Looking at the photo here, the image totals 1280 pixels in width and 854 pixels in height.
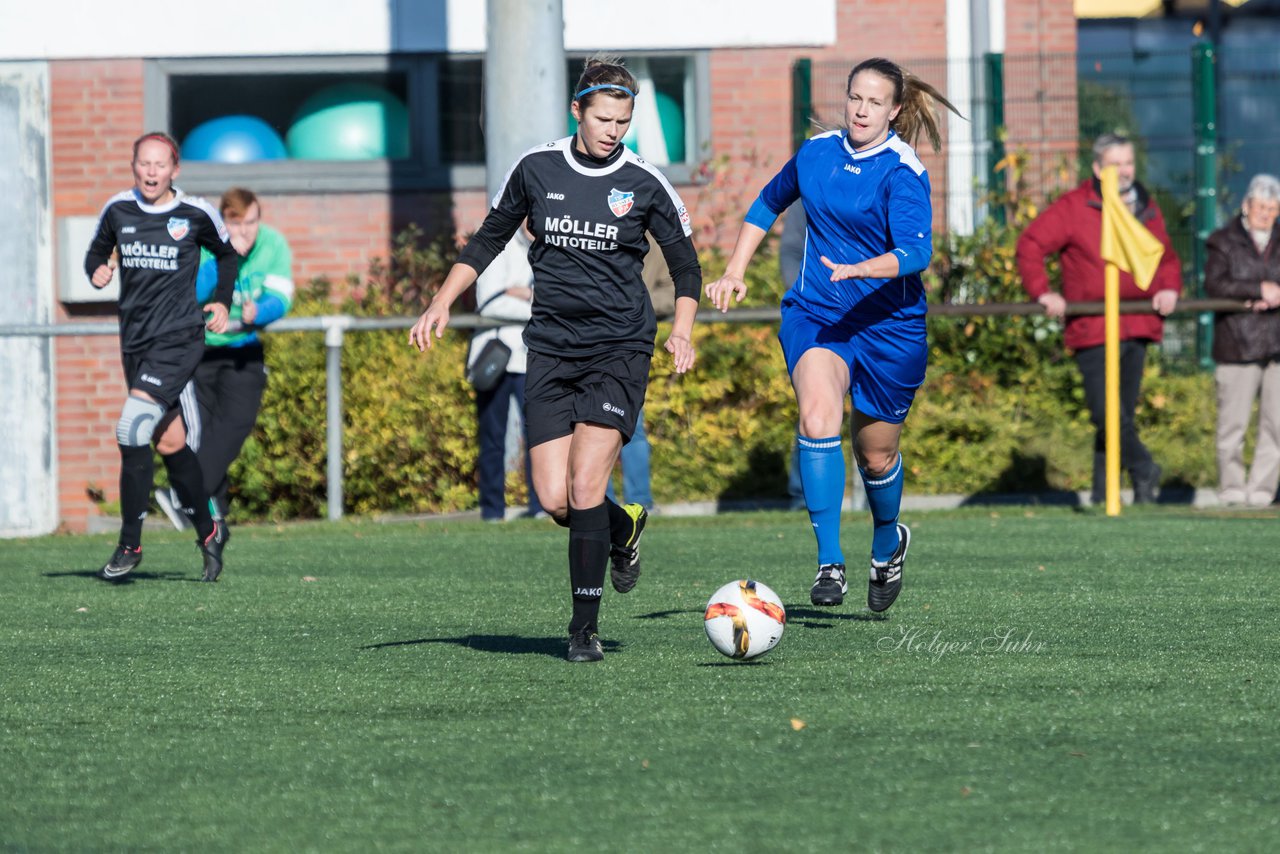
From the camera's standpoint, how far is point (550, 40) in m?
12.9

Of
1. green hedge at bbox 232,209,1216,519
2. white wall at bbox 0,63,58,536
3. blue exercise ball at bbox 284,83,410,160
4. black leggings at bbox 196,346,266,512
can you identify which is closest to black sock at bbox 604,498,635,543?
black leggings at bbox 196,346,266,512

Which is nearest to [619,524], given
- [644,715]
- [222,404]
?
[644,715]

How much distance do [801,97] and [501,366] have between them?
185 inches

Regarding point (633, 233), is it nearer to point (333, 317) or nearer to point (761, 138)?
point (333, 317)

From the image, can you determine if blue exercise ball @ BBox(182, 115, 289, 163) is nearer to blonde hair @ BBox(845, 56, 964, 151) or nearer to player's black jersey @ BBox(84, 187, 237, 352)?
player's black jersey @ BBox(84, 187, 237, 352)

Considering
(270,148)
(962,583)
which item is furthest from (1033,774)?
(270,148)

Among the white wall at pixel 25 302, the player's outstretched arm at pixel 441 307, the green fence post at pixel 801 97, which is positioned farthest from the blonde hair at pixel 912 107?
the white wall at pixel 25 302

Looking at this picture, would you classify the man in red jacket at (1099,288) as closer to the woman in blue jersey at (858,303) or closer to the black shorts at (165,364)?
the woman in blue jersey at (858,303)

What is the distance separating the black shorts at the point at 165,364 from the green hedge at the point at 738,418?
4.30 meters

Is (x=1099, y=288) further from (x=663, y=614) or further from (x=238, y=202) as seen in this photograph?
(x=663, y=614)

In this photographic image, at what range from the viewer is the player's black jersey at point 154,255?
28.9 feet

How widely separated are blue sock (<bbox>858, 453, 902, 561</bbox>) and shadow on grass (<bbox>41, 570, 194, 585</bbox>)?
3.43 meters

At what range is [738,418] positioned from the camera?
1308 cm

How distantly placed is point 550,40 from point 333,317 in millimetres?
2479
